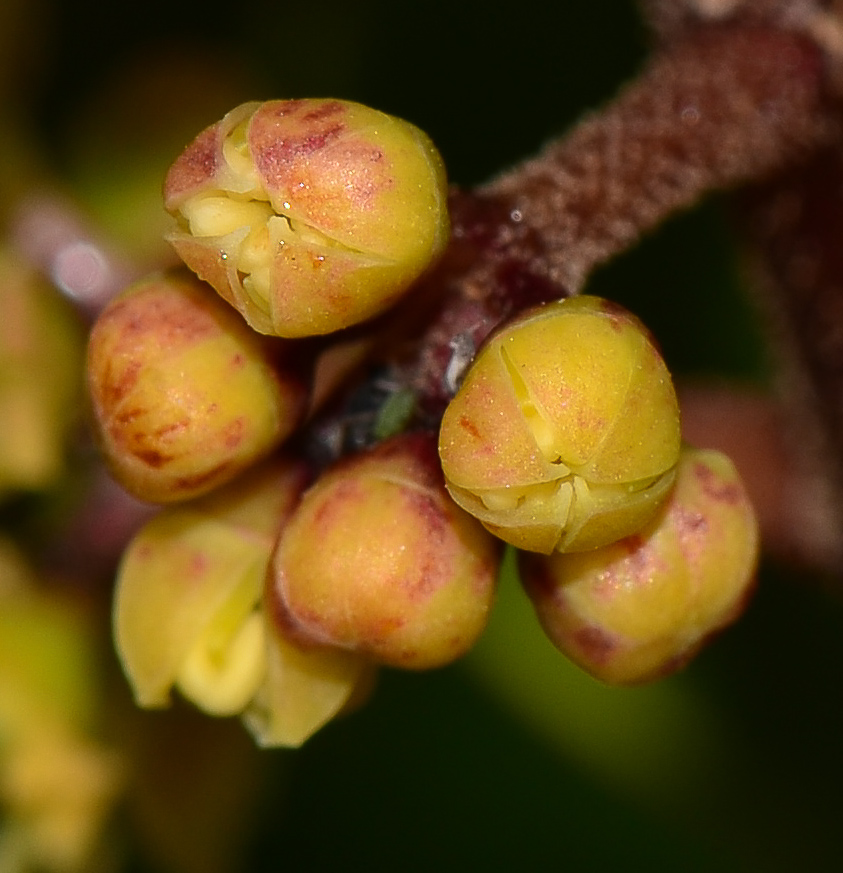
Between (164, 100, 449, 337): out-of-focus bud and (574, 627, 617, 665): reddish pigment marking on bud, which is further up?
(164, 100, 449, 337): out-of-focus bud

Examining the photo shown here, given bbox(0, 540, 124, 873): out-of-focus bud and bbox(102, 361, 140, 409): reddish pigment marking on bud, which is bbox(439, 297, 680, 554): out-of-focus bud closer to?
bbox(102, 361, 140, 409): reddish pigment marking on bud

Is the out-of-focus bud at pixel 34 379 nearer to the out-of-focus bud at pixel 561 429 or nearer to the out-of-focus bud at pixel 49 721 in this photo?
the out-of-focus bud at pixel 49 721

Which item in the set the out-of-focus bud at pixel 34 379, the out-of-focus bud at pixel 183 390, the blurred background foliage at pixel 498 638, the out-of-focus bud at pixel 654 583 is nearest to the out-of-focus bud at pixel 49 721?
the out-of-focus bud at pixel 34 379

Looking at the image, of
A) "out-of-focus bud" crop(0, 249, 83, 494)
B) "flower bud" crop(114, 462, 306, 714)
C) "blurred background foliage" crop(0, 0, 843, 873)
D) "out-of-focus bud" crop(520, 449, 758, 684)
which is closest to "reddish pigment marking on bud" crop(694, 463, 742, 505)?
"out-of-focus bud" crop(520, 449, 758, 684)

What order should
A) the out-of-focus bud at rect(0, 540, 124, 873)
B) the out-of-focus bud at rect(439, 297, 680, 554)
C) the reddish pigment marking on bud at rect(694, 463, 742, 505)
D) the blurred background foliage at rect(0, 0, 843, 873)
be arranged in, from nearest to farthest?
the out-of-focus bud at rect(439, 297, 680, 554) → the reddish pigment marking on bud at rect(694, 463, 742, 505) → the out-of-focus bud at rect(0, 540, 124, 873) → the blurred background foliage at rect(0, 0, 843, 873)

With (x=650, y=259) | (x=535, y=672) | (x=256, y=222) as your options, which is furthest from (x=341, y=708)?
(x=650, y=259)

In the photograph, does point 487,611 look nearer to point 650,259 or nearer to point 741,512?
point 741,512
